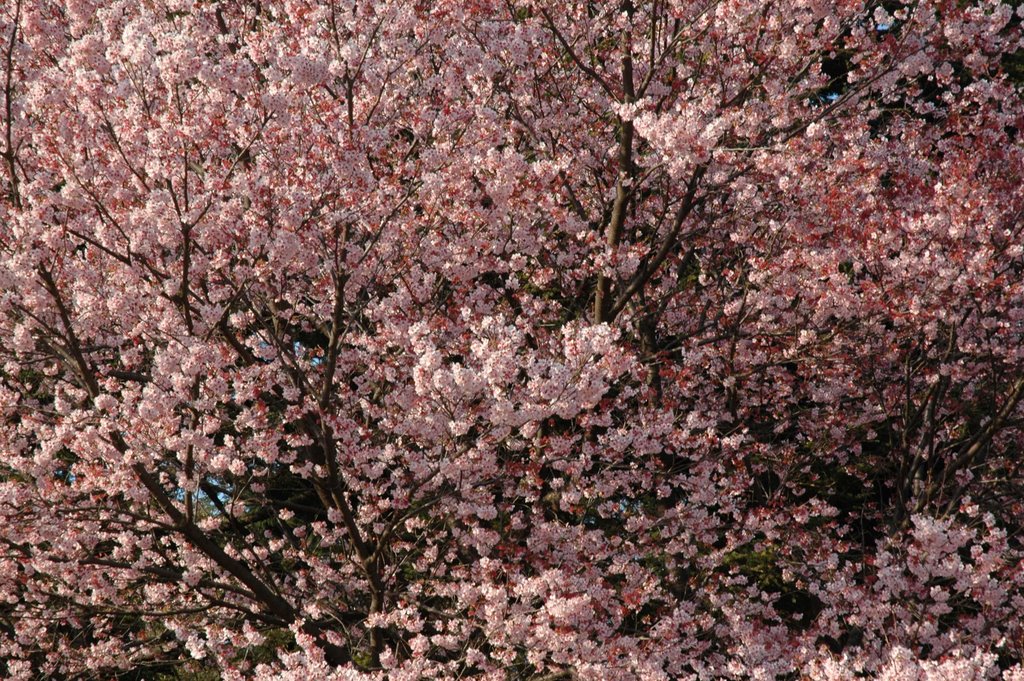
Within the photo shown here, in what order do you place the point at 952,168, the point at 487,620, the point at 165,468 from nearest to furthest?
the point at 487,620
the point at 165,468
the point at 952,168

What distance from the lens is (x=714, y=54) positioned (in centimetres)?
1051

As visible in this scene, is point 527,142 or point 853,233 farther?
point 527,142

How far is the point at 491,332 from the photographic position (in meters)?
6.74

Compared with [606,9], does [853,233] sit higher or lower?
lower

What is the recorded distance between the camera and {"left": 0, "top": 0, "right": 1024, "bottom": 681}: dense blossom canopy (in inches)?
292

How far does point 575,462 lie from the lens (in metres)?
9.31

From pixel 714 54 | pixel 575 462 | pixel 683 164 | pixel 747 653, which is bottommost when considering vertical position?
pixel 747 653

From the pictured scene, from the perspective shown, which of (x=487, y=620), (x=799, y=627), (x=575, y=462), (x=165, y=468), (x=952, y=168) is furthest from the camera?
(x=799, y=627)

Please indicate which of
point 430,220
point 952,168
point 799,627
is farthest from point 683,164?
point 799,627

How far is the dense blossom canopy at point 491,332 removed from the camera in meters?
7.41

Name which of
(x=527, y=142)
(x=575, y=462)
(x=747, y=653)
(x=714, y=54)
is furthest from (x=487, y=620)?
(x=714, y=54)

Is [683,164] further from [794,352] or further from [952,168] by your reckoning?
[952,168]

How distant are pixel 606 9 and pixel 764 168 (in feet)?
9.03

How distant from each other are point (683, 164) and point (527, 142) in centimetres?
306
